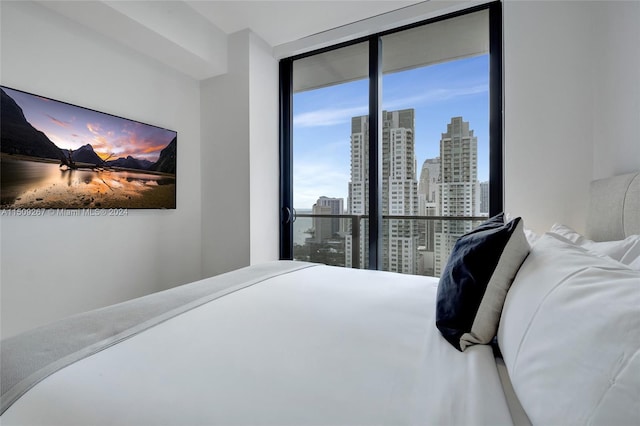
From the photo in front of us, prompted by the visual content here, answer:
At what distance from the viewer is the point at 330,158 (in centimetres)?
350

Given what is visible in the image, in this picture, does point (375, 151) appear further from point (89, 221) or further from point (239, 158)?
point (89, 221)

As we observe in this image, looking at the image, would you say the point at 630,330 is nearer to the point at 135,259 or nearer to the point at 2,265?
the point at 2,265

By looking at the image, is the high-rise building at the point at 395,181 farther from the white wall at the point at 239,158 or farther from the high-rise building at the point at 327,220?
the white wall at the point at 239,158

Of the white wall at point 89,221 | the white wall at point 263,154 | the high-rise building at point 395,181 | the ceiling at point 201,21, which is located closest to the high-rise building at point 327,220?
the high-rise building at point 395,181

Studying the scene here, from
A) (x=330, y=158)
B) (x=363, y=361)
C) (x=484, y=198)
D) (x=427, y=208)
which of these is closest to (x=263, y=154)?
(x=330, y=158)

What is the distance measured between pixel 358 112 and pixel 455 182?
1.34 meters

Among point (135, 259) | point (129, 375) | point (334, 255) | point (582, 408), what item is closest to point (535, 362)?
point (582, 408)

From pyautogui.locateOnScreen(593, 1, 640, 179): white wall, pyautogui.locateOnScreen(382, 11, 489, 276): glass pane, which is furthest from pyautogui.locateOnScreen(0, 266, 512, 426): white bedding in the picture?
pyautogui.locateOnScreen(382, 11, 489, 276): glass pane

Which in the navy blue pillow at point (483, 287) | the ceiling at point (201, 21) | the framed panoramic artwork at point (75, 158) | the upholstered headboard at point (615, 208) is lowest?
the navy blue pillow at point (483, 287)

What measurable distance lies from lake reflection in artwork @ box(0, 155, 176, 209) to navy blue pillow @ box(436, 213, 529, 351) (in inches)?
95.4

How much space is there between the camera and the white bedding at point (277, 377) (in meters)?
0.54

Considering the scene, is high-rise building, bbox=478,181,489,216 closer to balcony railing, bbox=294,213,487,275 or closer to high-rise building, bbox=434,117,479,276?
high-rise building, bbox=434,117,479,276

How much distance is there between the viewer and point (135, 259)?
8.07ft

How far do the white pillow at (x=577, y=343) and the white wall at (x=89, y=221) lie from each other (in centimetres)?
259
